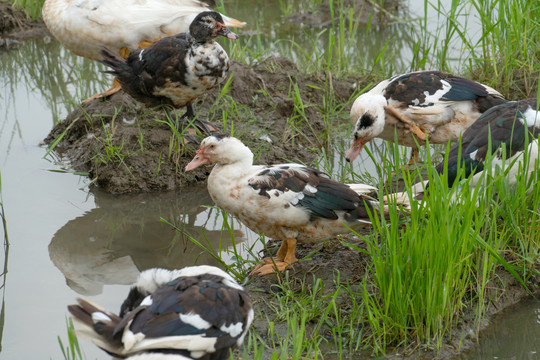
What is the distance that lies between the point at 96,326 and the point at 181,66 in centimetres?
288

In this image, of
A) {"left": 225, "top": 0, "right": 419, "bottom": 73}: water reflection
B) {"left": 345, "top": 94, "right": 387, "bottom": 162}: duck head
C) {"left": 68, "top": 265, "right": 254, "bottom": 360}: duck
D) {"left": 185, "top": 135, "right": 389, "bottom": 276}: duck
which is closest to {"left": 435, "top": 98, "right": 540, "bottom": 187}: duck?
{"left": 185, "top": 135, "right": 389, "bottom": 276}: duck

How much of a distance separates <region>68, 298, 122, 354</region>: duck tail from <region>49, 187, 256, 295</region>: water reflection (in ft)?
4.28

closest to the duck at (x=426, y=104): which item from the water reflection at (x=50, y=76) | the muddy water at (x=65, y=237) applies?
the muddy water at (x=65, y=237)

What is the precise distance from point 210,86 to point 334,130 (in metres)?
1.26

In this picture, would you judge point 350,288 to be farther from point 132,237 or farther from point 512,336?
point 132,237

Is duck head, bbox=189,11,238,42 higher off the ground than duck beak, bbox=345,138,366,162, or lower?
higher

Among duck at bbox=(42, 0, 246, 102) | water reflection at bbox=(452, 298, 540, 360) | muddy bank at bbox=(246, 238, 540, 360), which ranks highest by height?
duck at bbox=(42, 0, 246, 102)

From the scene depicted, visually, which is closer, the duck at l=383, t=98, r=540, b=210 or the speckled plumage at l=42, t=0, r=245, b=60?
the duck at l=383, t=98, r=540, b=210

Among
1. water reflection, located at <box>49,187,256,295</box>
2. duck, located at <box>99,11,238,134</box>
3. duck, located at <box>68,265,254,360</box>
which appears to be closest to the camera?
duck, located at <box>68,265,254,360</box>

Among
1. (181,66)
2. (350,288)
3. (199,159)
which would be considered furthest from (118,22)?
(350,288)

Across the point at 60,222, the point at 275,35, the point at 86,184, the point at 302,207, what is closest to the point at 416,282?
the point at 302,207

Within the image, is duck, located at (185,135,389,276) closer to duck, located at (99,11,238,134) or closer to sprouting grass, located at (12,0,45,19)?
duck, located at (99,11,238,134)

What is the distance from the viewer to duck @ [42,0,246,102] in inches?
259

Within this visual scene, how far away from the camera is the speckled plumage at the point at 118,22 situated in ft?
21.6
